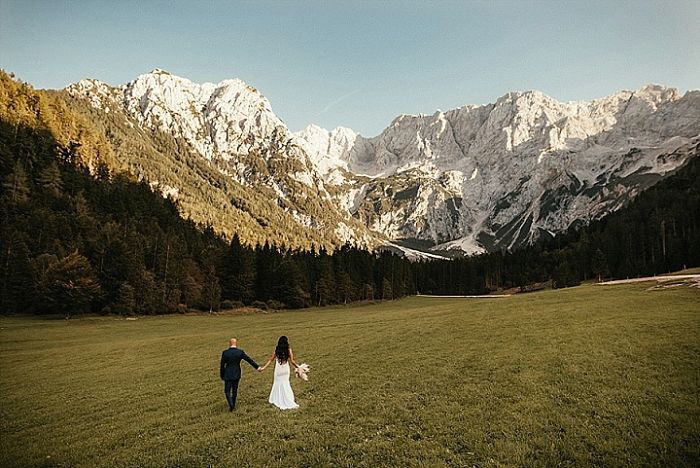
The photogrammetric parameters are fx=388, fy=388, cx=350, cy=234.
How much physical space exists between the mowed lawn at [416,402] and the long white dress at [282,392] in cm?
68

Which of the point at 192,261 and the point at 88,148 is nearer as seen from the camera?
the point at 192,261

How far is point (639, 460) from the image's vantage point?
40.5 feet

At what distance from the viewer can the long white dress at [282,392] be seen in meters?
19.7

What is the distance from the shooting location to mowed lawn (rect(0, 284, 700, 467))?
13773mm

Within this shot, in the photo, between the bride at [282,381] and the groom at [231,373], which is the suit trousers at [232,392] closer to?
the groom at [231,373]

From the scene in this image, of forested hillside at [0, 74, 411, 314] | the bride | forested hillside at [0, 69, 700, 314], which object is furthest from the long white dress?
forested hillside at [0, 74, 411, 314]

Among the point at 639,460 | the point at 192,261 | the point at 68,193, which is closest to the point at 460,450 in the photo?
the point at 639,460

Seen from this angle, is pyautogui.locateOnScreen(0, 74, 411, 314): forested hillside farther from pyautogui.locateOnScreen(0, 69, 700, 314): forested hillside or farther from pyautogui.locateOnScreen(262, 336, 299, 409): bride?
pyautogui.locateOnScreen(262, 336, 299, 409): bride

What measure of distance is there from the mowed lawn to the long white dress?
683 mm

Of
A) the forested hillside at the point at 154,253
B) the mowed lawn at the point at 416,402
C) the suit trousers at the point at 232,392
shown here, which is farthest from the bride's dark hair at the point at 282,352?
the forested hillside at the point at 154,253

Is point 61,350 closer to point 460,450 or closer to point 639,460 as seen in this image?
point 460,450

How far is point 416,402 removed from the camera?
18891 mm

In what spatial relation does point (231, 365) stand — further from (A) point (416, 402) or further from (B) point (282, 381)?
(A) point (416, 402)

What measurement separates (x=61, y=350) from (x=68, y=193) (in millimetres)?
104213
